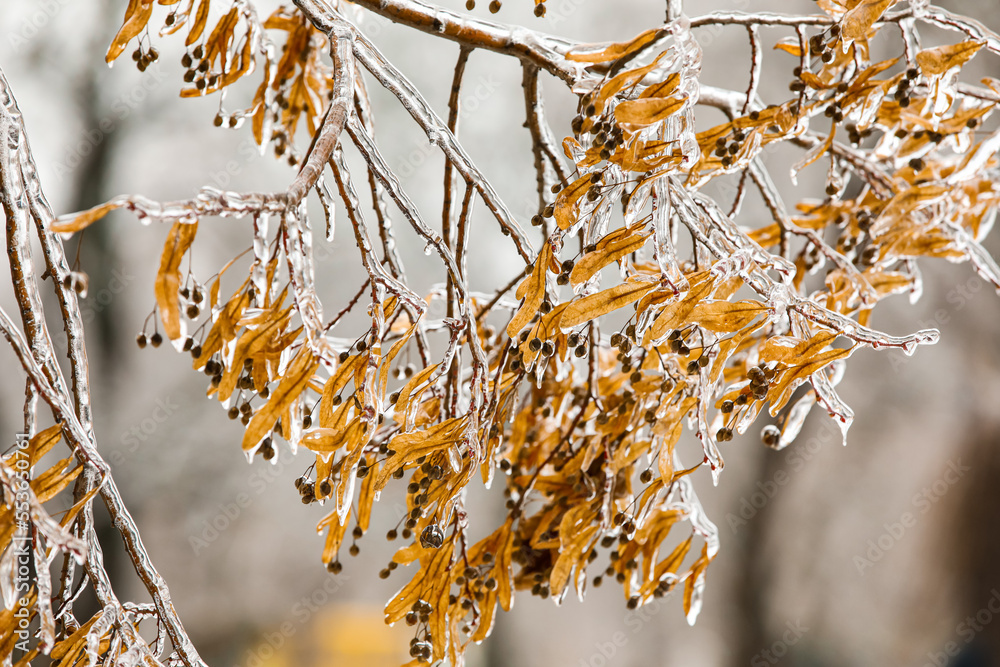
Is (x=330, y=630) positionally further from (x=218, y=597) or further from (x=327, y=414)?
(x=327, y=414)

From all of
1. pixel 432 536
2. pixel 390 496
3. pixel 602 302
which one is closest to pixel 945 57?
pixel 602 302

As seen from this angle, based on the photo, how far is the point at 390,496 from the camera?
2.48 m

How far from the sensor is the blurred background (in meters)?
2.31

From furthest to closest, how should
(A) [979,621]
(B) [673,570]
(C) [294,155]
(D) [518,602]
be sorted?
(D) [518,602], (A) [979,621], (C) [294,155], (B) [673,570]

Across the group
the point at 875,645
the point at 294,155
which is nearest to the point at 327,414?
the point at 294,155

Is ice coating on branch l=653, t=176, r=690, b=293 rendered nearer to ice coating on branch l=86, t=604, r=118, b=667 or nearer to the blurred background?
ice coating on branch l=86, t=604, r=118, b=667

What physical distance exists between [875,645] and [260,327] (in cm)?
253

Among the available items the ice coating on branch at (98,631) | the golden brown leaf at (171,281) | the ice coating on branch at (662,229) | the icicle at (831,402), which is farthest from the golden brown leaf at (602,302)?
the ice coating on branch at (98,631)

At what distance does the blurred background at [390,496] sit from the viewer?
90.9 inches

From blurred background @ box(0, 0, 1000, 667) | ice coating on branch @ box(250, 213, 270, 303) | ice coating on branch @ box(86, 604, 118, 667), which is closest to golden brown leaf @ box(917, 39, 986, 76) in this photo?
ice coating on branch @ box(250, 213, 270, 303)

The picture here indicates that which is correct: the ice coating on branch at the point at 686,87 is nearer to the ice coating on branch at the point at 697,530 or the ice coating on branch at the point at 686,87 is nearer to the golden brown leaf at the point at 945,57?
the golden brown leaf at the point at 945,57

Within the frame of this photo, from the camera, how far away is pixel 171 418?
A: 2365 millimetres

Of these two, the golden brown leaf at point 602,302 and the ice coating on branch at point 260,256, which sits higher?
the ice coating on branch at point 260,256

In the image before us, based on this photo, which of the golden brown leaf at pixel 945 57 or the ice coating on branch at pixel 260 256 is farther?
the golden brown leaf at pixel 945 57
